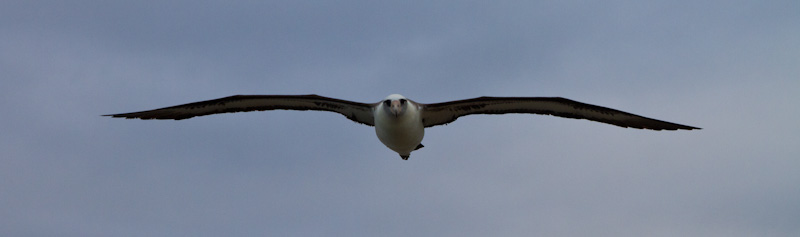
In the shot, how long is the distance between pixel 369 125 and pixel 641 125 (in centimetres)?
726

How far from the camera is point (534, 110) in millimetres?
23859

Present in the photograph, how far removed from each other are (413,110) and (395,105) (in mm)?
948

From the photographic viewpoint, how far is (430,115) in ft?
78.5

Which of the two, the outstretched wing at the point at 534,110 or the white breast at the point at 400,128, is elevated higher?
the outstretched wing at the point at 534,110

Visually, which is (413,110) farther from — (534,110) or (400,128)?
(534,110)

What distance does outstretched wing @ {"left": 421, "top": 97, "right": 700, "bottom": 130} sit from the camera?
23.3 m

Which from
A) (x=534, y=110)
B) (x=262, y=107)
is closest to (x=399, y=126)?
(x=534, y=110)

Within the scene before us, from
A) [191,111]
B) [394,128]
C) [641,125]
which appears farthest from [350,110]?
[641,125]

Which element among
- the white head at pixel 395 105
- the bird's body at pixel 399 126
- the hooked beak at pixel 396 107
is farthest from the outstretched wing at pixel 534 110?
the hooked beak at pixel 396 107

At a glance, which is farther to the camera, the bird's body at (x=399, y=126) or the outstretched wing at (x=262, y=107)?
the outstretched wing at (x=262, y=107)

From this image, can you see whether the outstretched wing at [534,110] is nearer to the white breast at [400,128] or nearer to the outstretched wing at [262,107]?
the white breast at [400,128]

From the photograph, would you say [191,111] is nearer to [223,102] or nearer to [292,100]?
[223,102]

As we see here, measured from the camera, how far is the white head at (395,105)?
72.0 feet

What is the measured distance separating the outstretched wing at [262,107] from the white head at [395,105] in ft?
4.49
